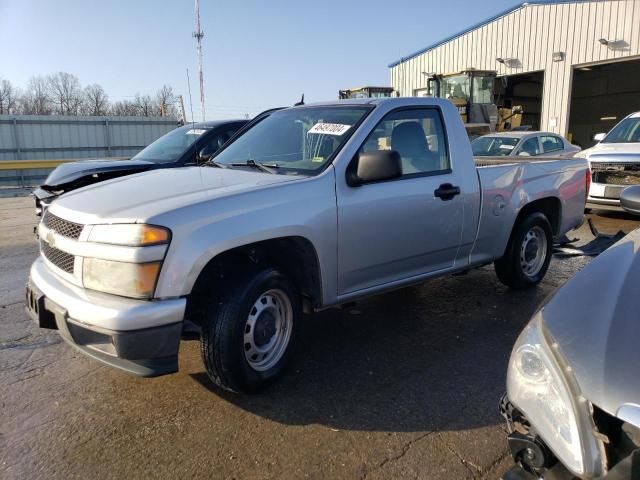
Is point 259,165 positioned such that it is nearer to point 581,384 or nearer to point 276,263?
point 276,263

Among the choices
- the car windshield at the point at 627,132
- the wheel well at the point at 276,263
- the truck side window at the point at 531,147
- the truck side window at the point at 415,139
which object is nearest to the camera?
the wheel well at the point at 276,263

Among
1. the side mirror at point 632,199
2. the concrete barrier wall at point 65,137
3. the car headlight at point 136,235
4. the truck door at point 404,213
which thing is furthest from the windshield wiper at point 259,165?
the concrete barrier wall at point 65,137

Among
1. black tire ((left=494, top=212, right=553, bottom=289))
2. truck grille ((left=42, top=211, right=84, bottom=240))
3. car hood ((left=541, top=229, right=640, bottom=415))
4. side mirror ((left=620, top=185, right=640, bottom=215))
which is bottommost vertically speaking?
black tire ((left=494, top=212, right=553, bottom=289))

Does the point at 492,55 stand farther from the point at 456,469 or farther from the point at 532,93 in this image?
the point at 456,469

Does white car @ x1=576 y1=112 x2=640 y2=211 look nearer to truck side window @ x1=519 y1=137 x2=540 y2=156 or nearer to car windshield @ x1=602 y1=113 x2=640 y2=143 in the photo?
car windshield @ x1=602 y1=113 x2=640 y2=143

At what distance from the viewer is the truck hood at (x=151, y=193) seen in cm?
285

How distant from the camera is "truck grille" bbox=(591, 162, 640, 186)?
28.9ft

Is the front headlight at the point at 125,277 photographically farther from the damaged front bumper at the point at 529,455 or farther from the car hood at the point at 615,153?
the car hood at the point at 615,153

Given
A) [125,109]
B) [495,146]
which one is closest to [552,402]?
[495,146]

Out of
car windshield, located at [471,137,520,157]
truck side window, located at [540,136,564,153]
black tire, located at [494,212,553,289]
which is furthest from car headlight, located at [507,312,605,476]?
truck side window, located at [540,136,564,153]

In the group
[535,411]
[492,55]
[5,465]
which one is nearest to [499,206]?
[535,411]

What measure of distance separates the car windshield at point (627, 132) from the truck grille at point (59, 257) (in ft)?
33.4

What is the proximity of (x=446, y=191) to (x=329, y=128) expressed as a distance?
1.06m

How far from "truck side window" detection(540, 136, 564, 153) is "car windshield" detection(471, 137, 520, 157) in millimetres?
1094
